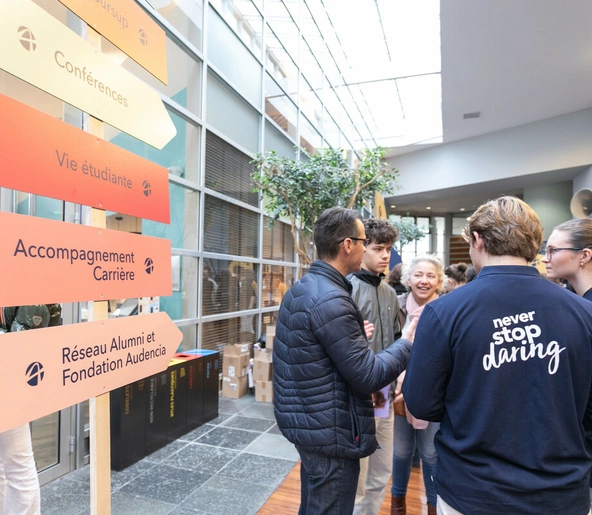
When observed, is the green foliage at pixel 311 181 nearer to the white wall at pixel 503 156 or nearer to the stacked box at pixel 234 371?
the stacked box at pixel 234 371

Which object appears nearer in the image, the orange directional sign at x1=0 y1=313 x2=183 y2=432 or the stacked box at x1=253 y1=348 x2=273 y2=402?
the orange directional sign at x1=0 y1=313 x2=183 y2=432

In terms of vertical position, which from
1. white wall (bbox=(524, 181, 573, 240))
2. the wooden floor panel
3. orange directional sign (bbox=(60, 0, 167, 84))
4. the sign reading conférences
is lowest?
the wooden floor panel

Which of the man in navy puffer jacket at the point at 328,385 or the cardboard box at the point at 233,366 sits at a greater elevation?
the man in navy puffer jacket at the point at 328,385

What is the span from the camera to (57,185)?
1078 millimetres

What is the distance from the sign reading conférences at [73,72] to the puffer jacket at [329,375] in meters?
0.84

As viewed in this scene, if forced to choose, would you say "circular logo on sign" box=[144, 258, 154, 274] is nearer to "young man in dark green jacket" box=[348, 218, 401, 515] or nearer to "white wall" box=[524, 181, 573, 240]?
"young man in dark green jacket" box=[348, 218, 401, 515]

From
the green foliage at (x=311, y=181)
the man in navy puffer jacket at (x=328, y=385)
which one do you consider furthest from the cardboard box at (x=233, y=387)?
the man in navy puffer jacket at (x=328, y=385)

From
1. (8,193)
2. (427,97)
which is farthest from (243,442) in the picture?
(427,97)

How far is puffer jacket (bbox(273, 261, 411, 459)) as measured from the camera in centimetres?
135

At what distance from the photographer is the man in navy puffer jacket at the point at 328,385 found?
1.35 metres

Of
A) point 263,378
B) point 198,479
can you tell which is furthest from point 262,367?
point 198,479

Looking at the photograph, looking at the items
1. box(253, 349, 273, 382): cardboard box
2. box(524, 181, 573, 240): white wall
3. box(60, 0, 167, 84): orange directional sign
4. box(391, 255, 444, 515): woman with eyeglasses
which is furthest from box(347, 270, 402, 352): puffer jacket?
box(524, 181, 573, 240): white wall

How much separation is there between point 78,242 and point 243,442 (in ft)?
9.10

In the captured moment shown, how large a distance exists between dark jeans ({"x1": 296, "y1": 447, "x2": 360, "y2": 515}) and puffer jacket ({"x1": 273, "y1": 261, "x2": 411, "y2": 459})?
5 cm
